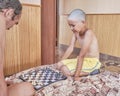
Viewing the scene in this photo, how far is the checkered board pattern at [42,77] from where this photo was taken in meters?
1.62

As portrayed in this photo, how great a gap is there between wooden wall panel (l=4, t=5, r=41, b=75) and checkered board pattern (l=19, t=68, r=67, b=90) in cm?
62

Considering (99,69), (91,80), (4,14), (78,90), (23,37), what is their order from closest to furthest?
(4,14)
(78,90)
(91,80)
(99,69)
(23,37)

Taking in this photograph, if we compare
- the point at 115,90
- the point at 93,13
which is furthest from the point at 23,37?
the point at 115,90

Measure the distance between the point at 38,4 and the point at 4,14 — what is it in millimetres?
1470

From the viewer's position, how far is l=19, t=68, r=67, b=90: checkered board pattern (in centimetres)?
162

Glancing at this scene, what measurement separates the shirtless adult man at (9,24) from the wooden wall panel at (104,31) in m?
0.60

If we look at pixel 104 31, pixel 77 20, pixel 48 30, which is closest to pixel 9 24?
pixel 77 20

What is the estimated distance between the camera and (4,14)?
1062 millimetres

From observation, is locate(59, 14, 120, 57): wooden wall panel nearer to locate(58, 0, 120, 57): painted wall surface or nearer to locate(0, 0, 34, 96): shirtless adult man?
locate(58, 0, 120, 57): painted wall surface

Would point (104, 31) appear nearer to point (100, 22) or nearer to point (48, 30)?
point (100, 22)

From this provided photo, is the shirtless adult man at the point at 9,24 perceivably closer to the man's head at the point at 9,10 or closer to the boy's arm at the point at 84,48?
the man's head at the point at 9,10

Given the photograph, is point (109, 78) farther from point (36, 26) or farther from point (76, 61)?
point (36, 26)

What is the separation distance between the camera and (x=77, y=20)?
60.7 inches

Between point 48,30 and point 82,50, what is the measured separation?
61 cm
